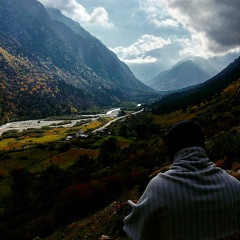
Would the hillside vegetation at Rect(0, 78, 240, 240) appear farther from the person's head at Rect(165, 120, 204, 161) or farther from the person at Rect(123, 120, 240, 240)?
the person's head at Rect(165, 120, 204, 161)

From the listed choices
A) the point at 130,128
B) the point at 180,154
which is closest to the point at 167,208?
the point at 180,154

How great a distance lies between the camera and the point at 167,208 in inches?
119

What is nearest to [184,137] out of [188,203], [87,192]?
[188,203]

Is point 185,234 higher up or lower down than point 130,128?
higher up

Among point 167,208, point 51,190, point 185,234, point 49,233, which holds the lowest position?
point 51,190

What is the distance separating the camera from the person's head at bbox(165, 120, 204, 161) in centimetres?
331

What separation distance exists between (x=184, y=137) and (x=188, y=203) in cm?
74

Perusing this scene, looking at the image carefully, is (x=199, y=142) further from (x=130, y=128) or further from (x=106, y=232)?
(x=130, y=128)

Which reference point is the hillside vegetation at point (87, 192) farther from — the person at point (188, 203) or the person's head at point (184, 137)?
the person's head at point (184, 137)

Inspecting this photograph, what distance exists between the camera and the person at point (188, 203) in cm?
305

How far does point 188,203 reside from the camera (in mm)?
3066

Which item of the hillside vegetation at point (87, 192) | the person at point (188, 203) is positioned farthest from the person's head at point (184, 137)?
the hillside vegetation at point (87, 192)

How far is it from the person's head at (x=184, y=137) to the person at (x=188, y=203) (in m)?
0.01

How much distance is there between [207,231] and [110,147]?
7077cm
